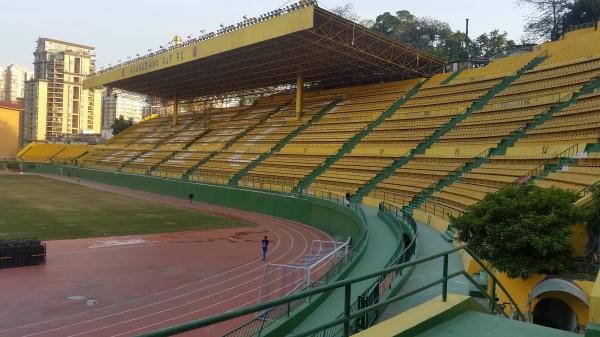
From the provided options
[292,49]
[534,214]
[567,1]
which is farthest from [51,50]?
[534,214]

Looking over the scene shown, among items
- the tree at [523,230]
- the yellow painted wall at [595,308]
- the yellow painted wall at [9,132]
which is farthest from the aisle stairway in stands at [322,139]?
the yellow painted wall at [9,132]

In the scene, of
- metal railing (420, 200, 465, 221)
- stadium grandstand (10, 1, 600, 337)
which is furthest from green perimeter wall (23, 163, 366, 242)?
metal railing (420, 200, 465, 221)

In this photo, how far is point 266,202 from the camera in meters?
37.5

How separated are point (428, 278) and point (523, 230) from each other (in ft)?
7.03

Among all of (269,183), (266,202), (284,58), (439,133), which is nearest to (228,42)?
(284,58)

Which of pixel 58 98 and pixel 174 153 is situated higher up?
pixel 58 98

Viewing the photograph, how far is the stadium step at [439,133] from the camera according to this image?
104ft

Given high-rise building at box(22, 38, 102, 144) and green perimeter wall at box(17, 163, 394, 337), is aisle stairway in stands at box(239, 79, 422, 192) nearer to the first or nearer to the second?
green perimeter wall at box(17, 163, 394, 337)

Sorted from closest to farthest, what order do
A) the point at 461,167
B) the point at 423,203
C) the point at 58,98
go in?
the point at 423,203
the point at 461,167
the point at 58,98

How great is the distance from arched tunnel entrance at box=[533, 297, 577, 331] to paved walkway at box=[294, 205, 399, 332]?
354cm

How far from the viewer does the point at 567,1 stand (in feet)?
180

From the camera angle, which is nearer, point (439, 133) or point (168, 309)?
point (168, 309)

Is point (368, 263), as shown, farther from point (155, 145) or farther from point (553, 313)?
point (155, 145)

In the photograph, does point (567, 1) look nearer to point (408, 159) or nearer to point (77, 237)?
point (408, 159)
